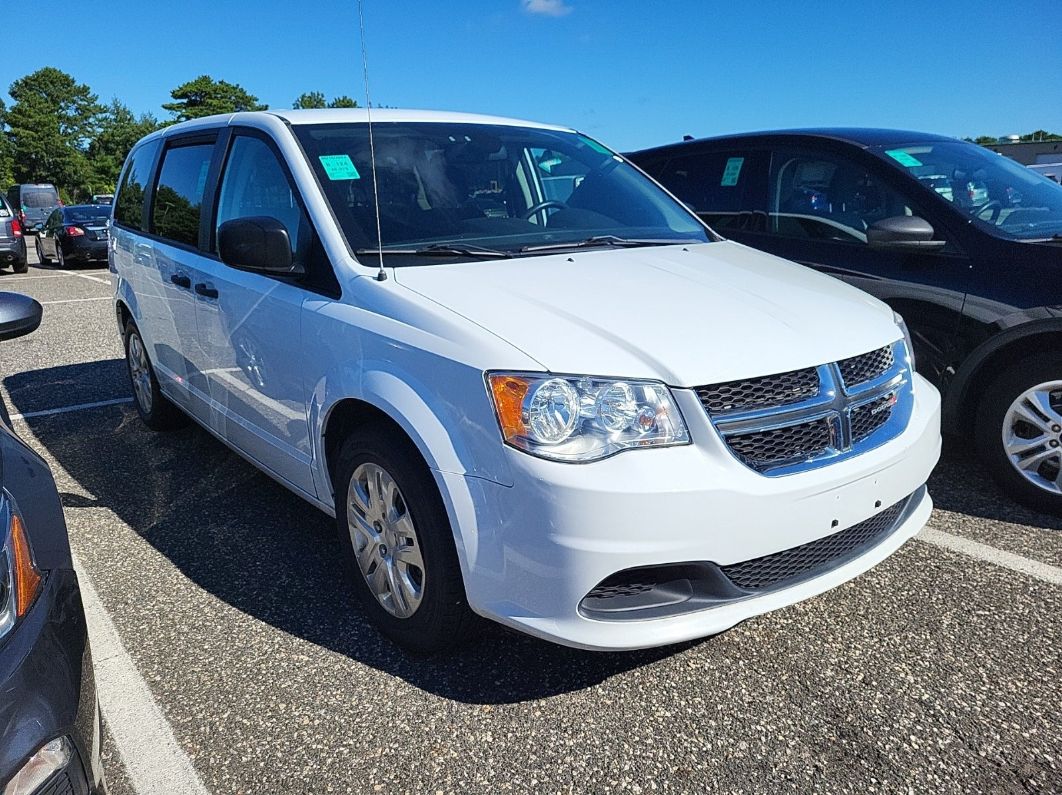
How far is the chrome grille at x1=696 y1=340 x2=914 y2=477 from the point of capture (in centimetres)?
220

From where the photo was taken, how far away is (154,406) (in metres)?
4.95

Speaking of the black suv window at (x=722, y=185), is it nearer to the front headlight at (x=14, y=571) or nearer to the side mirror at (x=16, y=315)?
the side mirror at (x=16, y=315)

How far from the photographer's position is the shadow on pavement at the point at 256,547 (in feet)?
8.37

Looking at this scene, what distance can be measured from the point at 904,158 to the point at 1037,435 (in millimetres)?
1576

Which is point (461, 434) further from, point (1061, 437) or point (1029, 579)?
point (1061, 437)

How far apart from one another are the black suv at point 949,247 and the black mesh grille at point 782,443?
1.78 metres

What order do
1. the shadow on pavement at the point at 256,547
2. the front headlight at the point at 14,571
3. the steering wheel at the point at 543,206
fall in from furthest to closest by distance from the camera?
1. the steering wheel at the point at 543,206
2. the shadow on pavement at the point at 256,547
3. the front headlight at the point at 14,571

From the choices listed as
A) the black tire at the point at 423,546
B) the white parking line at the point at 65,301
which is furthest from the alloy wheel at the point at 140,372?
the white parking line at the point at 65,301

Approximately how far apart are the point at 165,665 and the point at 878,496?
2.33 meters

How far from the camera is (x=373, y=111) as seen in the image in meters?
3.48

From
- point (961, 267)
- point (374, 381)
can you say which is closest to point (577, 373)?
point (374, 381)

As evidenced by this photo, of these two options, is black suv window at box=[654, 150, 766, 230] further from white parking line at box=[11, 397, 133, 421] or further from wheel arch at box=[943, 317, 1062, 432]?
white parking line at box=[11, 397, 133, 421]

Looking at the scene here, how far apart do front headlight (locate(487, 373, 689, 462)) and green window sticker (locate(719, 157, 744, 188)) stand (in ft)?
10.1

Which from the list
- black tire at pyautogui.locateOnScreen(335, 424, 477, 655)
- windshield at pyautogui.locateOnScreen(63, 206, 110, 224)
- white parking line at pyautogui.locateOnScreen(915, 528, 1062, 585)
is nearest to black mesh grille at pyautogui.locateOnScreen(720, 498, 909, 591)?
black tire at pyautogui.locateOnScreen(335, 424, 477, 655)
